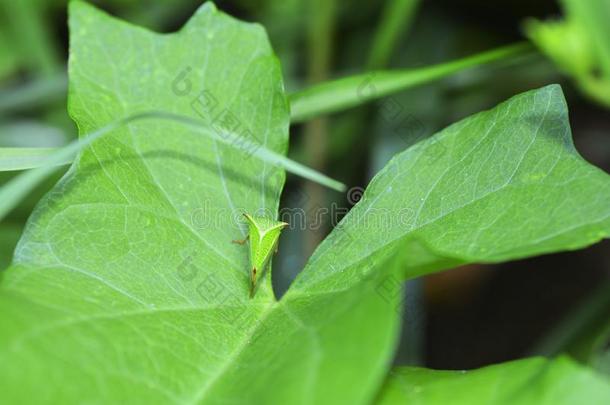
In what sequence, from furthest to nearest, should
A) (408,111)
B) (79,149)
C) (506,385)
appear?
(408,111) < (79,149) < (506,385)

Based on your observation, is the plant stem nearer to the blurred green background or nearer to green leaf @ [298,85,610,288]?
the blurred green background

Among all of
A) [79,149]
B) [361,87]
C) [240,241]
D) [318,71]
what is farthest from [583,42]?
[79,149]

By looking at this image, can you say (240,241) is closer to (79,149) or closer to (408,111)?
(79,149)

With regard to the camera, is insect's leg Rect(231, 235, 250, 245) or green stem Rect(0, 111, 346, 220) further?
insect's leg Rect(231, 235, 250, 245)

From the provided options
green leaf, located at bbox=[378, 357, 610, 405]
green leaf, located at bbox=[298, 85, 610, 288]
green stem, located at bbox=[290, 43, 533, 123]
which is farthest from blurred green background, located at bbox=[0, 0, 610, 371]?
green leaf, located at bbox=[378, 357, 610, 405]

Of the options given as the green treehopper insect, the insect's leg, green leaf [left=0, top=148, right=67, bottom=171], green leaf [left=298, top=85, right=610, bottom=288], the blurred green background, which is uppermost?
green leaf [left=0, top=148, right=67, bottom=171]
